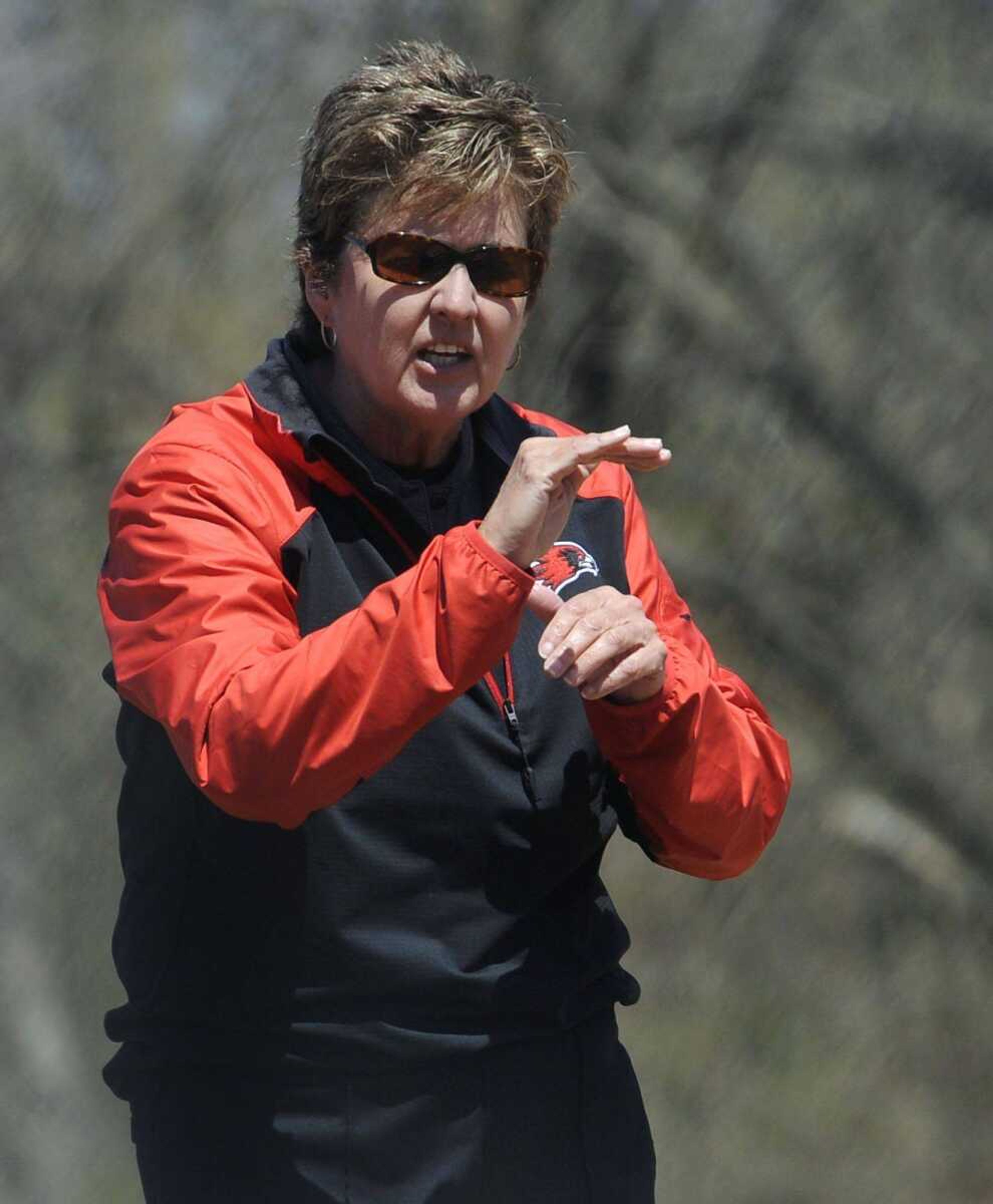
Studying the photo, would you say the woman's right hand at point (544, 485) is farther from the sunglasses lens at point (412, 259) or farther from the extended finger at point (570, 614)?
the sunglasses lens at point (412, 259)

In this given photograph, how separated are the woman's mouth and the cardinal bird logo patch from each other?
20 centimetres

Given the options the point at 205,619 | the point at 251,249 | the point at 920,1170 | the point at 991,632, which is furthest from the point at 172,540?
the point at 920,1170

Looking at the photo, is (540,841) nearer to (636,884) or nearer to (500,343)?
(500,343)

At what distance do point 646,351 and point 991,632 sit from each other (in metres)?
0.84

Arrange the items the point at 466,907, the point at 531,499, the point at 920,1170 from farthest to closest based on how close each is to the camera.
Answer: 1. the point at 920,1170
2. the point at 466,907
3. the point at 531,499

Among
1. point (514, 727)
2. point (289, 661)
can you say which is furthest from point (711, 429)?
point (289, 661)

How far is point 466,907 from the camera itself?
1.64m

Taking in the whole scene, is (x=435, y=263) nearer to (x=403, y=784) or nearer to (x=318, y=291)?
(x=318, y=291)

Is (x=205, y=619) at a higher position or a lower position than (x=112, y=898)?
higher

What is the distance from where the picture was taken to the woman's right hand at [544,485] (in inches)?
54.8

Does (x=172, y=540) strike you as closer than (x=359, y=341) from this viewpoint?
Yes

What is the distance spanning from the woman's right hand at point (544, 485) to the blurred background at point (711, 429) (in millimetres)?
1795

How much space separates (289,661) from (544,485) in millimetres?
243

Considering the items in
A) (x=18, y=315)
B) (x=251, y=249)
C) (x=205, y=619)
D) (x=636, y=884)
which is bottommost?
(x=636, y=884)
